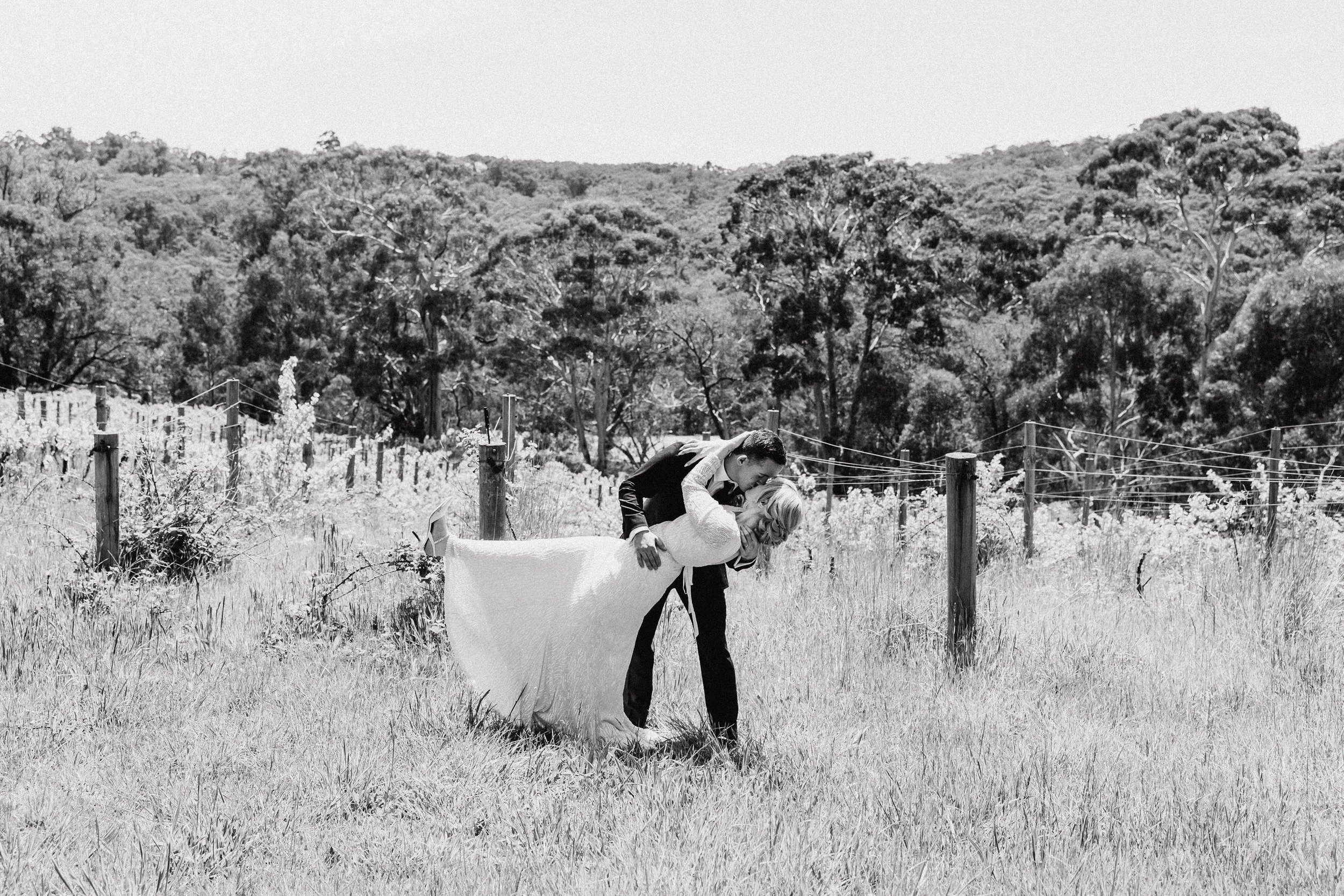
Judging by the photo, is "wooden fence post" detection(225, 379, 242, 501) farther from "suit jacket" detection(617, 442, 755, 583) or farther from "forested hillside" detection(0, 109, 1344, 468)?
Result: "forested hillside" detection(0, 109, 1344, 468)

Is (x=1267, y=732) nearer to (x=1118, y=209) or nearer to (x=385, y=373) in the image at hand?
(x=1118, y=209)

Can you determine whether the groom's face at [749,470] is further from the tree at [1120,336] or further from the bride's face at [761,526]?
the tree at [1120,336]

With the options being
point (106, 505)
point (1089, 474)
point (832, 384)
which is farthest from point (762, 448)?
point (832, 384)

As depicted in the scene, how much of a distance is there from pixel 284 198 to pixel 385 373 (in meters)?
9.04

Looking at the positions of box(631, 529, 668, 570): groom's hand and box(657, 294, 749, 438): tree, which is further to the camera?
box(657, 294, 749, 438): tree

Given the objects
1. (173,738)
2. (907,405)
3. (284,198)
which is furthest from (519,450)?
(284,198)

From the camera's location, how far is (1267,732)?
168 inches

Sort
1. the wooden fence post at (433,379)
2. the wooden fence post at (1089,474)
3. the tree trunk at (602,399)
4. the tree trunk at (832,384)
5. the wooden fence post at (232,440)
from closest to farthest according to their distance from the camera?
the wooden fence post at (232,440) → the wooden fence post at (1089,474) → the tree trunk at (832,384) → the wooden fence post at (433,379) → the tree trunk at (602,399)

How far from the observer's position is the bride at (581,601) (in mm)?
3941

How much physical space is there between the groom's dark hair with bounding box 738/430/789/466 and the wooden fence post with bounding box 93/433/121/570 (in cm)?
386

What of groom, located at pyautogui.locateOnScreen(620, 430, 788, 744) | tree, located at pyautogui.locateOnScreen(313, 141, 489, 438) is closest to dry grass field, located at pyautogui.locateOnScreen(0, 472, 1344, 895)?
groom, located at pyautogui.locateOnScreen(620, 430, 788, 744)

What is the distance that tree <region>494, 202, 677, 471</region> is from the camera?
125ft

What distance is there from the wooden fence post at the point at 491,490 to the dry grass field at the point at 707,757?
0.67 m

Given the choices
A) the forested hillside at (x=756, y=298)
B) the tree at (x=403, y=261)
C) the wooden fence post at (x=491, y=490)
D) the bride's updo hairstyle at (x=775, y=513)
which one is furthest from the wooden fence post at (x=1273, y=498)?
the tree at (x=403, y=261)
